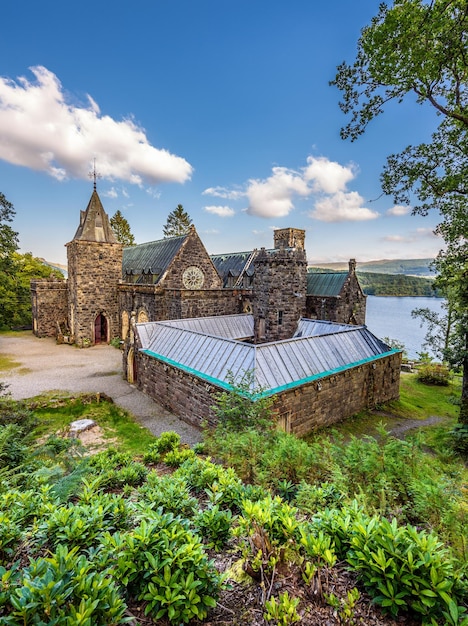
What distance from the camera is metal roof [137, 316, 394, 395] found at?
930cm

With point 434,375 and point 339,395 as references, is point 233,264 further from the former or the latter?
point 339,395

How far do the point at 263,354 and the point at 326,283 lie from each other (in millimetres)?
16472

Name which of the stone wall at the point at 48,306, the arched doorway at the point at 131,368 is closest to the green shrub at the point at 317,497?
the arched doorway at the point at 131,368

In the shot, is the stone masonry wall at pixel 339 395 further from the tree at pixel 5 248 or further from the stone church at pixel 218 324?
the tree at pixel 5 248

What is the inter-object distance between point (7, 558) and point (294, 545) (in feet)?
8.36

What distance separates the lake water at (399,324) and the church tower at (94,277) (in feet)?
76.6

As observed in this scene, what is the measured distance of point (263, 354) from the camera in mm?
9688

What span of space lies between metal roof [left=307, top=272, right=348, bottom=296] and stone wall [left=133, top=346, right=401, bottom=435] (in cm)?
980

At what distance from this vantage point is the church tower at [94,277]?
23141mm

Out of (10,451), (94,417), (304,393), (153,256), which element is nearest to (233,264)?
(153,256)

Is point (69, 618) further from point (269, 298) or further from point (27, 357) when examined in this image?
point (27, 357)

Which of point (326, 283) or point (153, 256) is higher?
point (153, 256)

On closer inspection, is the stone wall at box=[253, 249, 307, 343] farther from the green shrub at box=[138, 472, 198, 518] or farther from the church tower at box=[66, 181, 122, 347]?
the church tower at box=[66, 181, 122, 347]

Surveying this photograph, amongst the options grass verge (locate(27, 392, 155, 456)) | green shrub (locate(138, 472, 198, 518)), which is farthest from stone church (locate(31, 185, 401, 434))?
green shrub (locate(138, 472, 198, 518))
